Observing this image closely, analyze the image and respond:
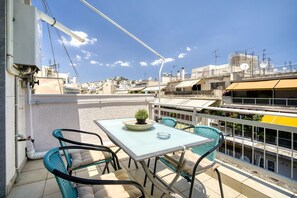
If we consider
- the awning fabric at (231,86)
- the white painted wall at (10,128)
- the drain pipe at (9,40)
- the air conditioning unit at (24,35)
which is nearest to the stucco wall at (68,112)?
the white painted wall at (10,128)

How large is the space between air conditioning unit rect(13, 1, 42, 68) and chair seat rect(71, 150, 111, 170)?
1.51 m

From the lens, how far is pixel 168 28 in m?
10.7

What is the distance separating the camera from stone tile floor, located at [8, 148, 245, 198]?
5.91ft

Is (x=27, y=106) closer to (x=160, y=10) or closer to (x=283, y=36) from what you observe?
(x=160, y=10)

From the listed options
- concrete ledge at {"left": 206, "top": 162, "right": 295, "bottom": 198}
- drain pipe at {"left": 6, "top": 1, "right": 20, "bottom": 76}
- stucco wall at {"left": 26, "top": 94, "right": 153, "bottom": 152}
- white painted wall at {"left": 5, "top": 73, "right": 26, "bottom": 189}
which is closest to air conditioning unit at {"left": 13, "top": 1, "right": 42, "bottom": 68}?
drain pipe at {"left": 6, "top": 1, "right": 20, "bottom": 76}

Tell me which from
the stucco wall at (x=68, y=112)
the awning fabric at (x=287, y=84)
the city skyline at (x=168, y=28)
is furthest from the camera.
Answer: the awning fabric at (x=287, y=84)

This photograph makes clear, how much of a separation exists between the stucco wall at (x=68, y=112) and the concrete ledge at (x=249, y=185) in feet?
8.21

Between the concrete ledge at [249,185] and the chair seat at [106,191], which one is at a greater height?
the chair seat at [106,191]

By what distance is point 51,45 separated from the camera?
5246 mm

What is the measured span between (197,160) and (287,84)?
15671 mm

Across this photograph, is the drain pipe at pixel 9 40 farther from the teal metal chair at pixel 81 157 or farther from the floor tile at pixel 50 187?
the floor tile at pixel 50 187

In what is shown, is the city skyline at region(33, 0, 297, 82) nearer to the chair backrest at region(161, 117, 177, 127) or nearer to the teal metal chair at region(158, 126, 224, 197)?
the chair backrest at region(161, 117, 177, 127)

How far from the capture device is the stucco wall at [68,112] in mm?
2773

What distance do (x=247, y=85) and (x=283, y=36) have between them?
5886mm
